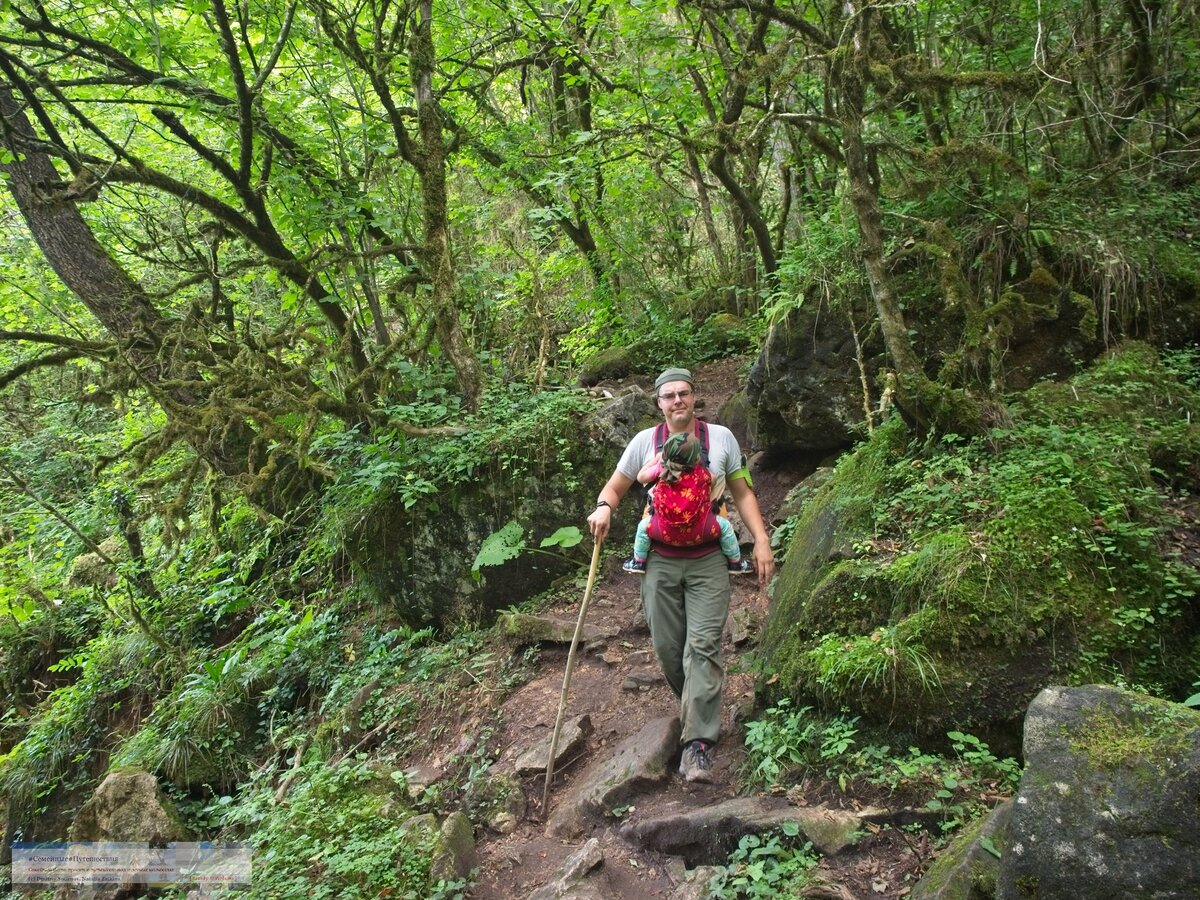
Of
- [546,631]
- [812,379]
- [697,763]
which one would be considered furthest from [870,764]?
[812,379]

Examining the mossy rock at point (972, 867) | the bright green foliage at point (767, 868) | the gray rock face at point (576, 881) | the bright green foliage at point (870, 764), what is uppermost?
the mossy rock at point (972, 867)

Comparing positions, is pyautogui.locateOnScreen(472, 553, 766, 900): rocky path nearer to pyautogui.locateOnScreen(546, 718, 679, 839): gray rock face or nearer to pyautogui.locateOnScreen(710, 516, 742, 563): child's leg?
pyautogui.locateOnScreen(546, 718, 679, 839): gray rock face

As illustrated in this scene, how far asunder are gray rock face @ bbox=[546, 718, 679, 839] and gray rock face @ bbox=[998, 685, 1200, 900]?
2.45 metres

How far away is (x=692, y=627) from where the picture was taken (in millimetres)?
4465

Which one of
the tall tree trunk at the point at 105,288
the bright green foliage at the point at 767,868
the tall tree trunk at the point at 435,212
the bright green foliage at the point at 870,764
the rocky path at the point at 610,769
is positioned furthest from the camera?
the tall tree trunk at the point at 435,212

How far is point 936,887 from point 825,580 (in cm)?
201

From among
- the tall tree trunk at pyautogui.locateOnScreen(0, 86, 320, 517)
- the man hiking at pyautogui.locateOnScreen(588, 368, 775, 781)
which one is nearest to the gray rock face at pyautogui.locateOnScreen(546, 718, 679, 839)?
the man hiking at pyautogui.locateOnScreen(588, 368, 775, 781)

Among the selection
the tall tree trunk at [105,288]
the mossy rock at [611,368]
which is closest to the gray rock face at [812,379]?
the mossy rock at [611,368]

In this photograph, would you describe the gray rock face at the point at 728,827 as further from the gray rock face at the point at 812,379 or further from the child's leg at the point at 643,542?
the gray rock face at the point at 812,379

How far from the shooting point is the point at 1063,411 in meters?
4.98

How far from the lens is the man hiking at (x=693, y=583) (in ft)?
14.4

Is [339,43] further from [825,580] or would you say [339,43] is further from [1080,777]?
[1080,777]

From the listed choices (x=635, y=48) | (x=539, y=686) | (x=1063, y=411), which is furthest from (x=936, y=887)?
(x=635, y=48)

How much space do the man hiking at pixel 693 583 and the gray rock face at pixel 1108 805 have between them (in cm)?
198
